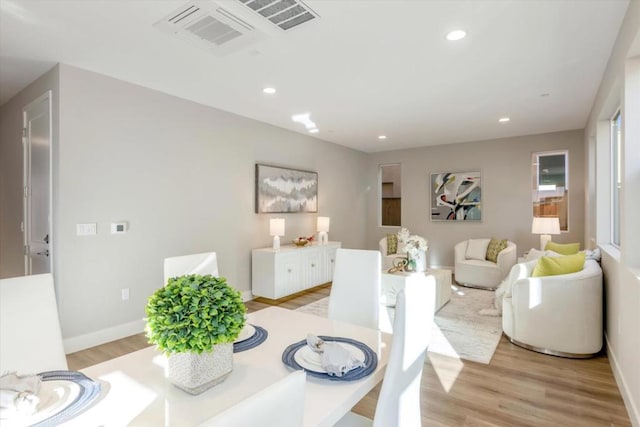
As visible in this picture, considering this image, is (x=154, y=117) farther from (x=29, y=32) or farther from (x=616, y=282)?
(x=616, y=282)

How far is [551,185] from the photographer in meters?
5.89

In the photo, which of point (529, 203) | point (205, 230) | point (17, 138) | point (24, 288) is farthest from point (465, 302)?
point (17, 138)

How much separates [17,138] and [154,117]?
1678 millimetres

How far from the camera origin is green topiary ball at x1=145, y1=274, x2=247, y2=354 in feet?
3.39

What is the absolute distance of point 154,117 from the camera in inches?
146

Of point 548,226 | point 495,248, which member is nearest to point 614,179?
point 548,226

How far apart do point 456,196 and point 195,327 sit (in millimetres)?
6420

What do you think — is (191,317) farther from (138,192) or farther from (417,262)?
(417,262)

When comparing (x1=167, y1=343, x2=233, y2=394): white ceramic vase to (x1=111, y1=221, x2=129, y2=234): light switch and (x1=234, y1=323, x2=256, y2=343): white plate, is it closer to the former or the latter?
(x1=234, y1=323, x2=256, y2=343): white plate

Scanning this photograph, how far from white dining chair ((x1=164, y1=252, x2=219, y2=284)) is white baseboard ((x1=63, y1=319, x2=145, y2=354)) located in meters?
1.84

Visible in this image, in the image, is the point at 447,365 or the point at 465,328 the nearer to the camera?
the point at 447,365

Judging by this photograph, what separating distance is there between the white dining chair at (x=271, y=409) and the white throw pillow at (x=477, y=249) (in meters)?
5.93

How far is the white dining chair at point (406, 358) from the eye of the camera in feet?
3.63

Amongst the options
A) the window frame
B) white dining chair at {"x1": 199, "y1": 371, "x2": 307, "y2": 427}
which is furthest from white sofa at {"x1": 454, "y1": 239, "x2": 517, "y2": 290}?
white dining chair at {"x1": 199, "y1": 371, "x2": 307, "y2": 427}
